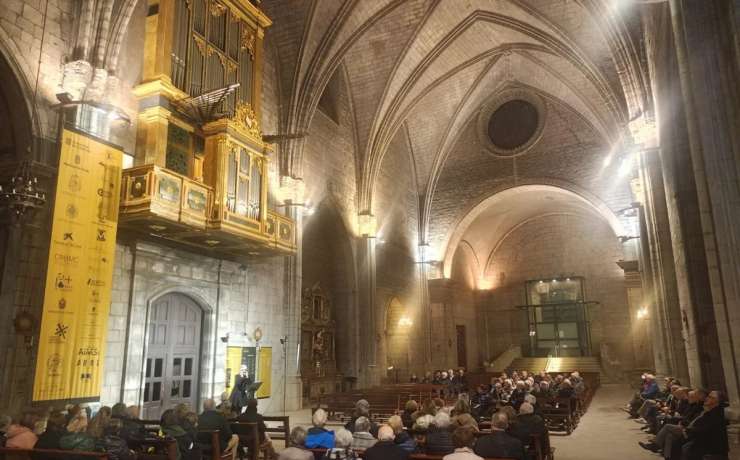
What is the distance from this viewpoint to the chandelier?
338 inches

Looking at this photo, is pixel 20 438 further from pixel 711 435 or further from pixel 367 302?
pixel 367 302

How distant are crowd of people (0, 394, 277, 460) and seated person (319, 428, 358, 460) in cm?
185

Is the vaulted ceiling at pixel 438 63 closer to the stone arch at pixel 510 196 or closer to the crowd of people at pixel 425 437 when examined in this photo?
the stone arch at pixel 510 196

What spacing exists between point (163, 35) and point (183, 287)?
5434 mm

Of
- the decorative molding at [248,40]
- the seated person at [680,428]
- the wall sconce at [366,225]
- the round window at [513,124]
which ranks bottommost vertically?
the seated person at [680,428]

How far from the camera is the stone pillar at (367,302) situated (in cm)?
1941

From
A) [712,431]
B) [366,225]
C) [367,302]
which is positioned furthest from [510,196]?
[712,431]

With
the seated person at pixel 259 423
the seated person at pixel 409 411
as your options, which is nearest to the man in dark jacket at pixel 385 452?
the seated person at pixel 409 411

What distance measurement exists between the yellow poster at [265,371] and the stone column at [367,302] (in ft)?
17.5

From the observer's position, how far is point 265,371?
1452 centimetres

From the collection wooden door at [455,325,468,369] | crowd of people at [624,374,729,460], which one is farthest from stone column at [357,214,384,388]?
crowd of people at [624,374,729,460]

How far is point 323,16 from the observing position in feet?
54.8

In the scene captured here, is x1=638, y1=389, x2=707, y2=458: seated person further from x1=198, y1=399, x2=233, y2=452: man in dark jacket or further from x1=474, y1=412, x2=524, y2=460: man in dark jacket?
→ x1=198, y1=399, x2=233, y2=452: man in dark jacket

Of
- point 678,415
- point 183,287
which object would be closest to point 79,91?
point 183,287
